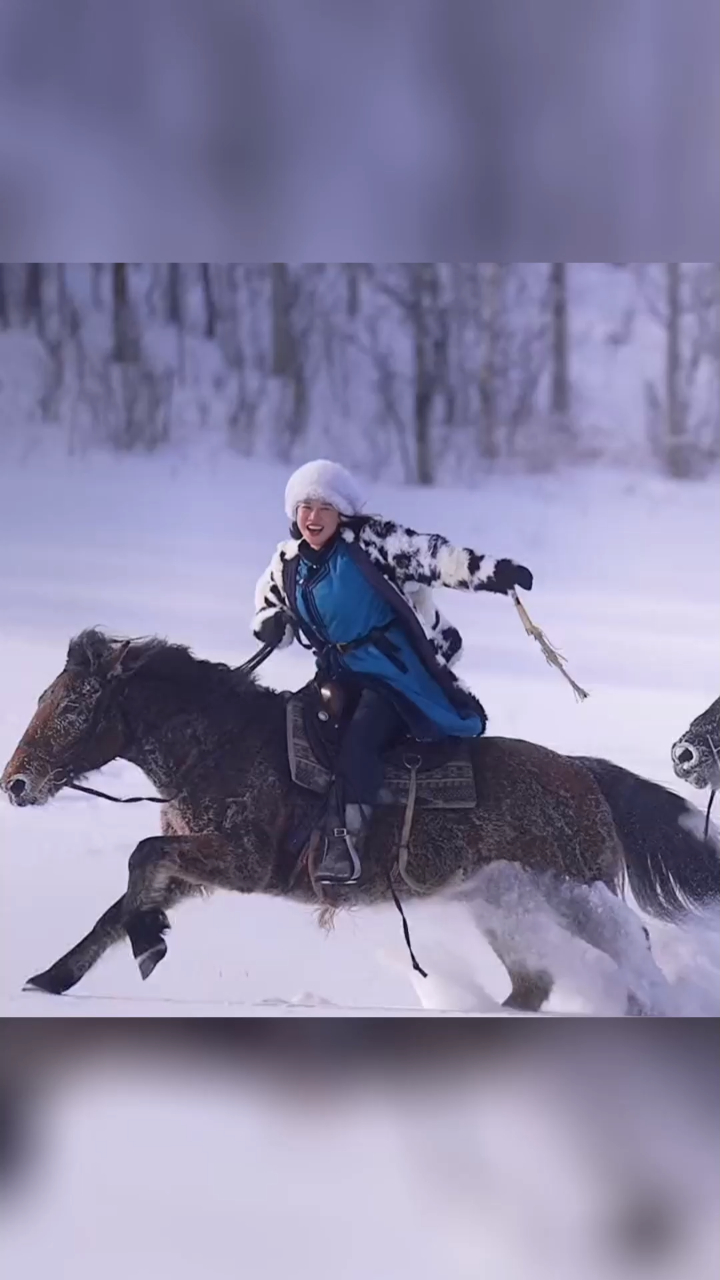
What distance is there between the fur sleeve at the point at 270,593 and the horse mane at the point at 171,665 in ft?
0.54

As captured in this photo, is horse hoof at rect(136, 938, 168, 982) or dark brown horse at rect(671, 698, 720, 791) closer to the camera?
horse hoof at rect(136, 938, 168, 982)

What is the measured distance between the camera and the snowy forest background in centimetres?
382

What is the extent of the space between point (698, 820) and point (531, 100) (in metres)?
1.92

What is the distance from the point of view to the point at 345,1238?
11.1 feet

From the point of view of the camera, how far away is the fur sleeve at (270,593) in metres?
3.82

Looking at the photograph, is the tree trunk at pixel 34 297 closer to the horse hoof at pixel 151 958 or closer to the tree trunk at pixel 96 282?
the tree trunk at pixel 96 282

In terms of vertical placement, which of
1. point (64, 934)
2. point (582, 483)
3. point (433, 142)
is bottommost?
point (64, 934)

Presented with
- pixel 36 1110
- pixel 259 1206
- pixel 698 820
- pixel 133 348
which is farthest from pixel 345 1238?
pixel 133 348

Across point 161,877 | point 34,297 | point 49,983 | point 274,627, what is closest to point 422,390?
point 274,627

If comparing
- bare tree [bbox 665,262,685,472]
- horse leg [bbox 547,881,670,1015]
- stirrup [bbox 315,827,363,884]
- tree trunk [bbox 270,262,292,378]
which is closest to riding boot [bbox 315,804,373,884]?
stirrup [bbox 315,827,363,884]

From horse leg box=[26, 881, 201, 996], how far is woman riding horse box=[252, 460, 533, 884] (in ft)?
1.23

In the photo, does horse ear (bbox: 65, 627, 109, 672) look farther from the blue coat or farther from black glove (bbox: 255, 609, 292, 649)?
the blue coat

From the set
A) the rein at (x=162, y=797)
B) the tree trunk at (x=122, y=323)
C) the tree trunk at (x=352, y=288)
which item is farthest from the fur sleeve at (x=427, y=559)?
the tree trunk at (x=122, y=323)

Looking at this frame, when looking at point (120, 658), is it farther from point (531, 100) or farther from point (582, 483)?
point (531, 100)
